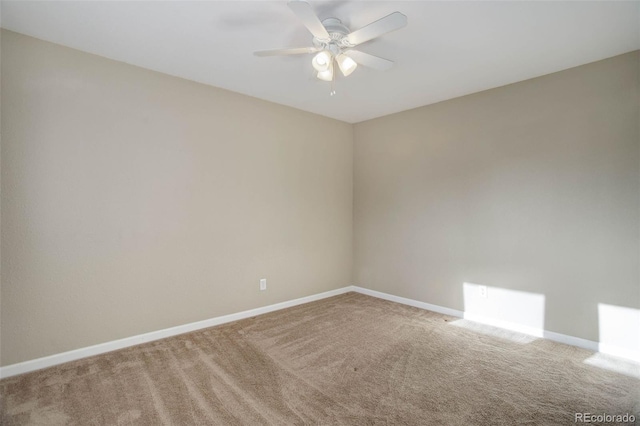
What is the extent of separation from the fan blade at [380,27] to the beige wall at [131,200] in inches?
73.6

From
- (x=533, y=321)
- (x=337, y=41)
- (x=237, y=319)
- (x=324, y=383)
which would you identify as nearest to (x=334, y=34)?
(x=337, y=41)

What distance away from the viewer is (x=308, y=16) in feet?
5.77

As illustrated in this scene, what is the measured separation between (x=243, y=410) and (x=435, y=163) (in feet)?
10.6

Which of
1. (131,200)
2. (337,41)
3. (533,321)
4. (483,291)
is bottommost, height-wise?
(533,321)

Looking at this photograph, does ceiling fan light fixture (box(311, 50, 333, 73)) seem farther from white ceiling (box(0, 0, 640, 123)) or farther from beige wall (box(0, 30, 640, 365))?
beige wall (box(0, 30, 640, 365))

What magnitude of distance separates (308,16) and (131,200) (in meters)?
2.16

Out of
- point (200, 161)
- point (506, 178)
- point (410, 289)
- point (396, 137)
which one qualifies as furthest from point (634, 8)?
point (200, 161)

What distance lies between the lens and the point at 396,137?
4234mm

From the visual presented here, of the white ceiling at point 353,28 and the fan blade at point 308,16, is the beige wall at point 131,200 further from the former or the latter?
the fan blade at point 308,16

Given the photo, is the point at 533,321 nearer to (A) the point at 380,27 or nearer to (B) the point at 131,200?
(A) the point at 380,27

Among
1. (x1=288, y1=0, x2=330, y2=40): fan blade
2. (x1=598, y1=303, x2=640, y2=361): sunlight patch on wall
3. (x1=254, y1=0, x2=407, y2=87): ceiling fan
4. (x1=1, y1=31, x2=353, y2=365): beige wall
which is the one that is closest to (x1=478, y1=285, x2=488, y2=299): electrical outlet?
(x1=598, y1=303, x2=640, y2=361): sunlight patch on wall

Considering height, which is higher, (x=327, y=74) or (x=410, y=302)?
(x=327, y=74)

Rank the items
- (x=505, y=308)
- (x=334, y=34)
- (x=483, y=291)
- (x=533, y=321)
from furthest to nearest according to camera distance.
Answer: (x=483, y=291) → (x=505, y=308) → (x=533, y=321) → (x=334, y=34)

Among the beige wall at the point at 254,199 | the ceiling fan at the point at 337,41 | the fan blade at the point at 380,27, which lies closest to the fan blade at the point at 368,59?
the ceiling fan at the point at 337,41
